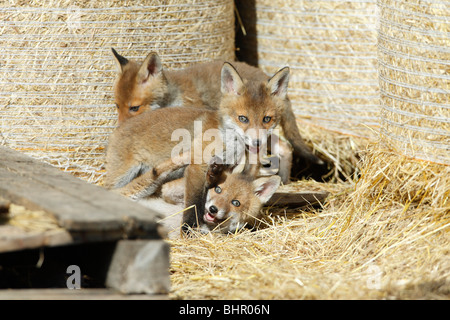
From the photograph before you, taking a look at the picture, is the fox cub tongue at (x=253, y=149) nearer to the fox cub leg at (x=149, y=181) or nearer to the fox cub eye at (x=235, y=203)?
the fox cub eye at (x=235, y=203)

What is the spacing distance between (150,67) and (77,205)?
2994 mm

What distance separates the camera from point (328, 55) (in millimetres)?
6660

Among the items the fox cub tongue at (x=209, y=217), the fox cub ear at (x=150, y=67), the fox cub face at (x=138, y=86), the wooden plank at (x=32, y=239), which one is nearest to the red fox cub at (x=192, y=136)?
the fox cub tongue at (x=209, y=217)

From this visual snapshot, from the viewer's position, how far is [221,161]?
5.02 m

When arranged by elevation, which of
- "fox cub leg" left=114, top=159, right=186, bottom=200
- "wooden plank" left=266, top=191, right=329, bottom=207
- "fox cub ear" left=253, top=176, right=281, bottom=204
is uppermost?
"fox cub leg" left=114, top=159, right=186, bottom=200

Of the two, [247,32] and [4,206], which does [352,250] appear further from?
[247,32]

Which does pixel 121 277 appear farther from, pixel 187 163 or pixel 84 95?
pixel 84 95

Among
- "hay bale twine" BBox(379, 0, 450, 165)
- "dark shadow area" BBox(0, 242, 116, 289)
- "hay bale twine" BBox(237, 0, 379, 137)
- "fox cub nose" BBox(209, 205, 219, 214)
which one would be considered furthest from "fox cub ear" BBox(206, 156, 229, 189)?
"hay bale twine" BBox(237, 0, 379, 137)

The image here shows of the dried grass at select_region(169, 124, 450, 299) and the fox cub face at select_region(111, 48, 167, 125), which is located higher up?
the fox cub face at select_region(111, 48, 167, 125)

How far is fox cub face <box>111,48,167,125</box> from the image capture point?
5.56 meters

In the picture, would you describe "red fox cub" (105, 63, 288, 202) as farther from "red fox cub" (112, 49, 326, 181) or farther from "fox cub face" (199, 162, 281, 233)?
"fox cub face" (199, 162, 281, 233)

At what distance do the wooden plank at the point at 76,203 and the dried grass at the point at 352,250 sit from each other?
0.72m

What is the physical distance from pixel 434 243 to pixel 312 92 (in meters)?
3.27
